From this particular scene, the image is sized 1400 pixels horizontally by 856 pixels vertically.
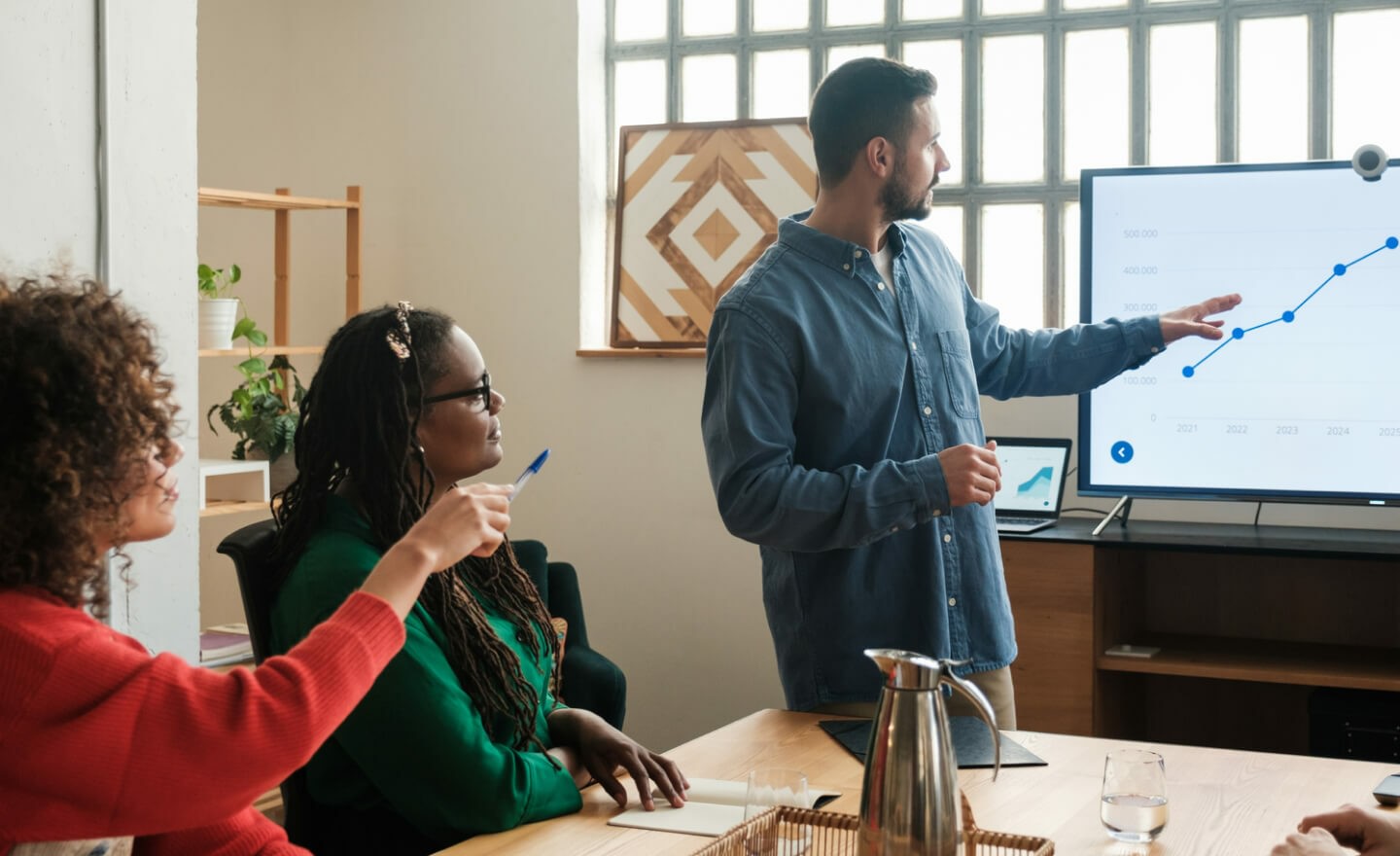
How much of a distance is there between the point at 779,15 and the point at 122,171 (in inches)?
83.9

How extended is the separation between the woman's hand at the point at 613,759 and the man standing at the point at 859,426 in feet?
1.58

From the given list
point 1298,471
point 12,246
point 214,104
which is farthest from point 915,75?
point 214,104

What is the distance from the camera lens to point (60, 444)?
1.04m

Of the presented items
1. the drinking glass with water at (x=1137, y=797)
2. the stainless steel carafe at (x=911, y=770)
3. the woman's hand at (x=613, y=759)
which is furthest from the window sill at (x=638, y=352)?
the stainless steel carafe at (x=911, y=770)

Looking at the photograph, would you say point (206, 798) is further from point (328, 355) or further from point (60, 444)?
point (328, 355)

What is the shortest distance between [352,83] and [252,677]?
3.67m

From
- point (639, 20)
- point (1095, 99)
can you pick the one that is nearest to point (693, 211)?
point (639, 20)

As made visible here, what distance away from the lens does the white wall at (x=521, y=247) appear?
4.04 m

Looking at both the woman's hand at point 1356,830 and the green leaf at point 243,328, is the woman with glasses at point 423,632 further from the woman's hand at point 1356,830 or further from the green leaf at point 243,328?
the green leaf at point 243,328

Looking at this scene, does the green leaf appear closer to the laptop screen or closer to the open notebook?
the laptop screen

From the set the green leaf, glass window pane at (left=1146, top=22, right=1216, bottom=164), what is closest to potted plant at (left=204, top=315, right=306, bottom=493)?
the green leaf

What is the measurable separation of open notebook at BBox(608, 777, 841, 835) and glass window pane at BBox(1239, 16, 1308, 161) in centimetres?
257

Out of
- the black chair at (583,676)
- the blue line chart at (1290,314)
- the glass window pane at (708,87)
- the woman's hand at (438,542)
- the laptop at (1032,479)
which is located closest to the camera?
the woman's hand at (438,542)

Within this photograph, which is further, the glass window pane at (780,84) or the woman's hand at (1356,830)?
the glass window pane at (780,84)
